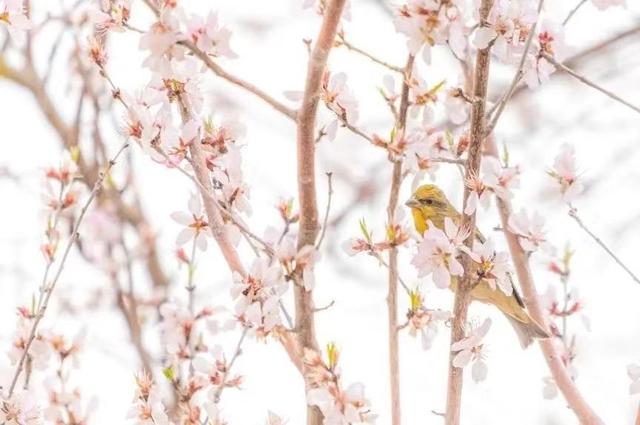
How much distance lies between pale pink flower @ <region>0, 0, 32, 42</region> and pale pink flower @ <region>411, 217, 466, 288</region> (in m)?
1.11

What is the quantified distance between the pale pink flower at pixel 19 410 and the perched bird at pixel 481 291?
47.3 inches

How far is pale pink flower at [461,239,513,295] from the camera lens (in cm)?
221

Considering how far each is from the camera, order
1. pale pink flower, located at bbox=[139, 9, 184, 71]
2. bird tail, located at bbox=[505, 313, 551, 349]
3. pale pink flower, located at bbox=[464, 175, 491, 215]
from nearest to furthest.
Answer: pale pink flower, located at bbox=[139, 9, 184, 71] < pale pink flower, located at bbox=[464, 175, 491, 215] < bird tail, located at bbox=[505, 313, 551, 349]

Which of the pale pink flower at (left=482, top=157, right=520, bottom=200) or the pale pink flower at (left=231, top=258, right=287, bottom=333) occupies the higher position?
the pale pink flower at (left=482, top=157, right=520, bottom=200)

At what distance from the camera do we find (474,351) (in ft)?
7.64

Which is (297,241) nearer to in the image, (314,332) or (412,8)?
(314,332)

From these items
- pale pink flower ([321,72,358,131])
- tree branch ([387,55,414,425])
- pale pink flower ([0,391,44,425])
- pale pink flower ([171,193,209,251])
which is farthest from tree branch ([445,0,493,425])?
pale pink flower ([0,391,44,425])

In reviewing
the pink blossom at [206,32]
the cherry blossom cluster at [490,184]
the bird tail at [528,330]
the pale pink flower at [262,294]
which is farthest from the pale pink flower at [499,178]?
the bird tail at [528,330]

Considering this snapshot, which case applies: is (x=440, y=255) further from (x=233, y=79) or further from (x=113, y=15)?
(x=113, y=15)

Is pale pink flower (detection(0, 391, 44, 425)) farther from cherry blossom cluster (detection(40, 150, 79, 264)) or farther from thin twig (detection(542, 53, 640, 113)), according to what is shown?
thin twig (detection(542, 53, 640, 113))

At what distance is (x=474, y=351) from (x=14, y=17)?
138 centimetres

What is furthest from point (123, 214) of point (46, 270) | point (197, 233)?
point (197, 233)

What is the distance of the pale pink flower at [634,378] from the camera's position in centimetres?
253

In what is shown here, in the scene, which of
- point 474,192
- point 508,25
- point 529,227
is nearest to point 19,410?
point 474,192
